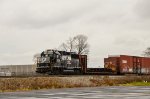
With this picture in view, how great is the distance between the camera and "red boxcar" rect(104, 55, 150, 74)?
5897cm

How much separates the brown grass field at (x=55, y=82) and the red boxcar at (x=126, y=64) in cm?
673

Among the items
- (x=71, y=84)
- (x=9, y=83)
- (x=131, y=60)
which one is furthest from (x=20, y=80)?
(x=131, y=60)

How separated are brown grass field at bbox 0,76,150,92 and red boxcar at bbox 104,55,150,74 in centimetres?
673

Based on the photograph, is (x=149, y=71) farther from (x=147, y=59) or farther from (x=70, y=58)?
(x=70, y=58)

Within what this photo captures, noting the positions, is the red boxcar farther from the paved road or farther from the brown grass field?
the paved road

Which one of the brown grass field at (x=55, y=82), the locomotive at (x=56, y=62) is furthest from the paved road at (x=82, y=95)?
the locomotive at (x=56, y=62)

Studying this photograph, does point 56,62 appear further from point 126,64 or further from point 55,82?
point 126,64

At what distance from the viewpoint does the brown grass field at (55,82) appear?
1399 inches

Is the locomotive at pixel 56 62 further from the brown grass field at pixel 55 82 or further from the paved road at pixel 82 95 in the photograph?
the paved road at pixel 82 95

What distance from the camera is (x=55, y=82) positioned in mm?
40125

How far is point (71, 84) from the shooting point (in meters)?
41.9

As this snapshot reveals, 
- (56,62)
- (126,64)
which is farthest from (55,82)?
(126,64)

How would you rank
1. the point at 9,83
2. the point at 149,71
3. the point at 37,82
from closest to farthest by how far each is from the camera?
the point at 9,83, the point at 37,82, the point at 149,71

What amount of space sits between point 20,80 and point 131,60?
28877 mm
